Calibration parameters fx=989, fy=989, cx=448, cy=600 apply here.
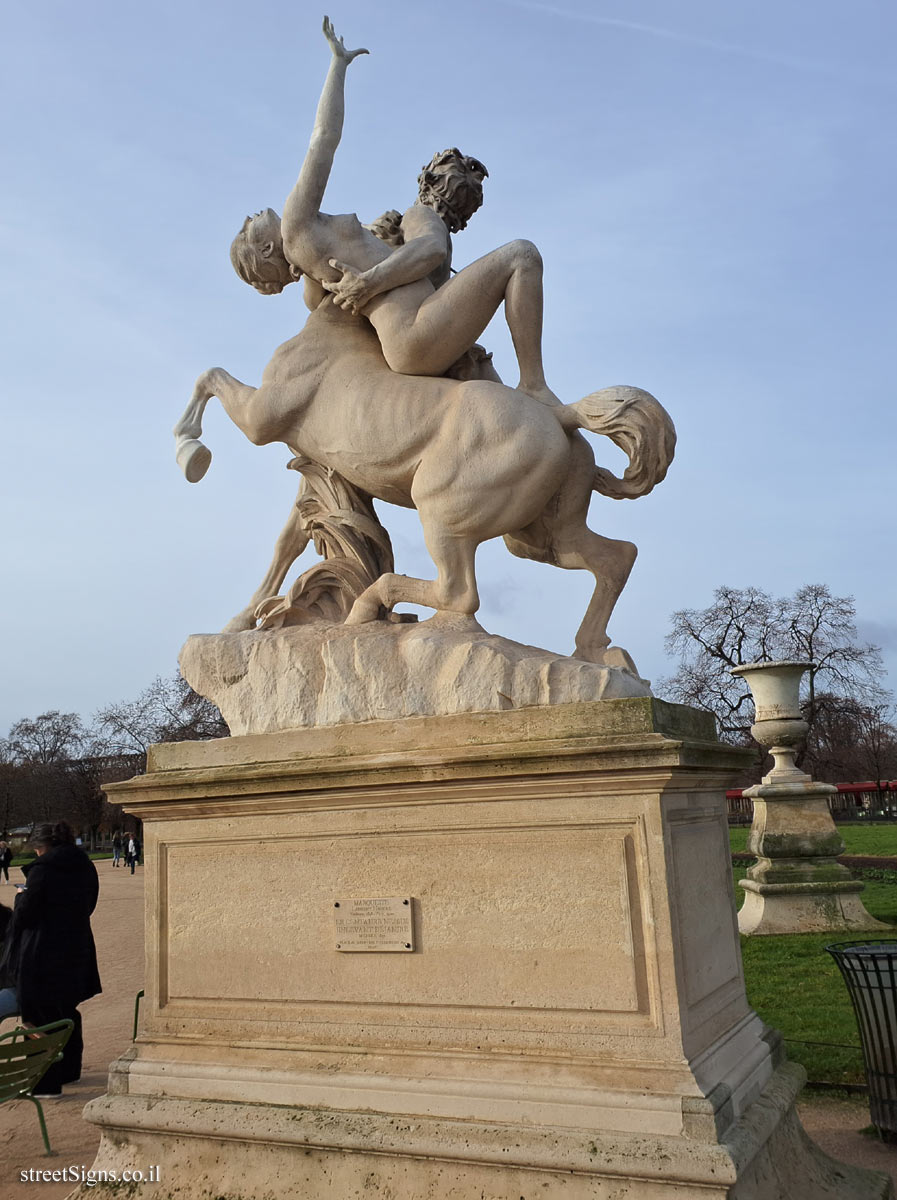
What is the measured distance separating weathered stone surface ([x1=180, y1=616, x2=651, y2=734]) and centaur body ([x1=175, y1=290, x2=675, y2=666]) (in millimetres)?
260

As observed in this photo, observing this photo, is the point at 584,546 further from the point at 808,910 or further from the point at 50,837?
the point at 808,910

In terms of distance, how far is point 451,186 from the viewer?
188 inches

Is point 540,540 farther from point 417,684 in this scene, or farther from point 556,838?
point 556,838

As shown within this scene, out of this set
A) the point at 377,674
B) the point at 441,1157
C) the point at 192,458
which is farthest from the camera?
the point at 192,458

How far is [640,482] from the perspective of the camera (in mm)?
4234

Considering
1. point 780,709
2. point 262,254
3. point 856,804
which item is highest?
point 262,254

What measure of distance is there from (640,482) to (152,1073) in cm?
309

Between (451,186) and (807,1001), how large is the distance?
6.66 m

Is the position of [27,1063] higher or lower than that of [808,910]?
higher

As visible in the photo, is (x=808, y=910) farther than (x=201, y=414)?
Yes

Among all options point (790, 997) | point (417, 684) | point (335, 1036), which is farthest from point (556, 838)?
point (790, 997)

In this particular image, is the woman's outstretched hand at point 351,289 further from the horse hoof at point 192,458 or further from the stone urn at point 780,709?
the stone urn at point 780,709

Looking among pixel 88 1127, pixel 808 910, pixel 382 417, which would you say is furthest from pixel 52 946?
pixel 808 910

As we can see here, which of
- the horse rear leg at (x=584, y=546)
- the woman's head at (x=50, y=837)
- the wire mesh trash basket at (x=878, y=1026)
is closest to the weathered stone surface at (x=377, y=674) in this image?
the horse rear leg at (x=584, y=546)
